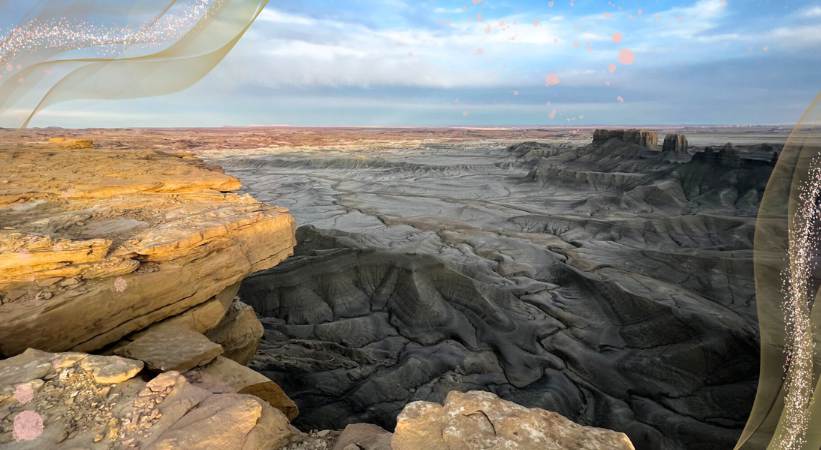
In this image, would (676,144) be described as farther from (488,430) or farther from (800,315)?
(488,430)

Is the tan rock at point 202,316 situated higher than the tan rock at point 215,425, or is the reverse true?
the tan rock at point 215,425

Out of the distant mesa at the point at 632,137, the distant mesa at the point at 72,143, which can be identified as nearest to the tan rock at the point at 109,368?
the distant mesa at the point at 72,143

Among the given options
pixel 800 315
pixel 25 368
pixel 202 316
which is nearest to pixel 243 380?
pixel 202 316

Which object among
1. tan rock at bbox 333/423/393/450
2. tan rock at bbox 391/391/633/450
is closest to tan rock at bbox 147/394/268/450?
tan rock at bbox 333/423/393/450

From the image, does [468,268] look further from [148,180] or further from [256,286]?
[148,180]

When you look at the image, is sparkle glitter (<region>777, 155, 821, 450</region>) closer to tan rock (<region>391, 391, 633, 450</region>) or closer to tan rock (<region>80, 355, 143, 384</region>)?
tan rock (<region>391, 391, 633, 450</region>)

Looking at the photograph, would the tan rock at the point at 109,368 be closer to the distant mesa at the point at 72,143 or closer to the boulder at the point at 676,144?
the distant mesa at the point at 72,143
